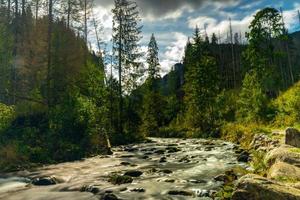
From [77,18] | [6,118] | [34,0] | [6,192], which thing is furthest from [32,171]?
[77,18]

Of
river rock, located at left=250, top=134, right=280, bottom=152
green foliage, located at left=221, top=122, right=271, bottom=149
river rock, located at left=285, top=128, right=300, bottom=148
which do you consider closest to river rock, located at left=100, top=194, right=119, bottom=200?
river rock, located at left=285, top=128, right=300, bottom=148

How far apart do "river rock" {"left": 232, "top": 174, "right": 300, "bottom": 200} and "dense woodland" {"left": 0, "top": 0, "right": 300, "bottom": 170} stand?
16.9 m

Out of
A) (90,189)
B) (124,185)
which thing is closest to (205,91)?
(124,185)

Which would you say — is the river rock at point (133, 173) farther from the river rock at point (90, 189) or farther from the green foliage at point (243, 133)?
the green foliage at point (243, 133)

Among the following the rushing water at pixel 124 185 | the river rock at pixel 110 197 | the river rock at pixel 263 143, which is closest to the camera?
the river rock at pixel 110 197

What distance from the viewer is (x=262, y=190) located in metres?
9.03

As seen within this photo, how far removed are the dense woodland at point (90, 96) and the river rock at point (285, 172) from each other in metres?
16.6

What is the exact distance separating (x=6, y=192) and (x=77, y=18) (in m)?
43.1

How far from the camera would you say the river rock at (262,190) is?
8.71 meters

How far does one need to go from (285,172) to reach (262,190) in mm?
2638

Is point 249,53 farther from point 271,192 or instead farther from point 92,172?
point 271,192

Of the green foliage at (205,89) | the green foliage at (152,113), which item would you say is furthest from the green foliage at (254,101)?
the green foliage at (152,113)

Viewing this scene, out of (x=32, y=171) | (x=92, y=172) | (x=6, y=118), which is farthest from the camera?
(x=6, y=118)

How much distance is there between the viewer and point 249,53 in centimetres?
5456
